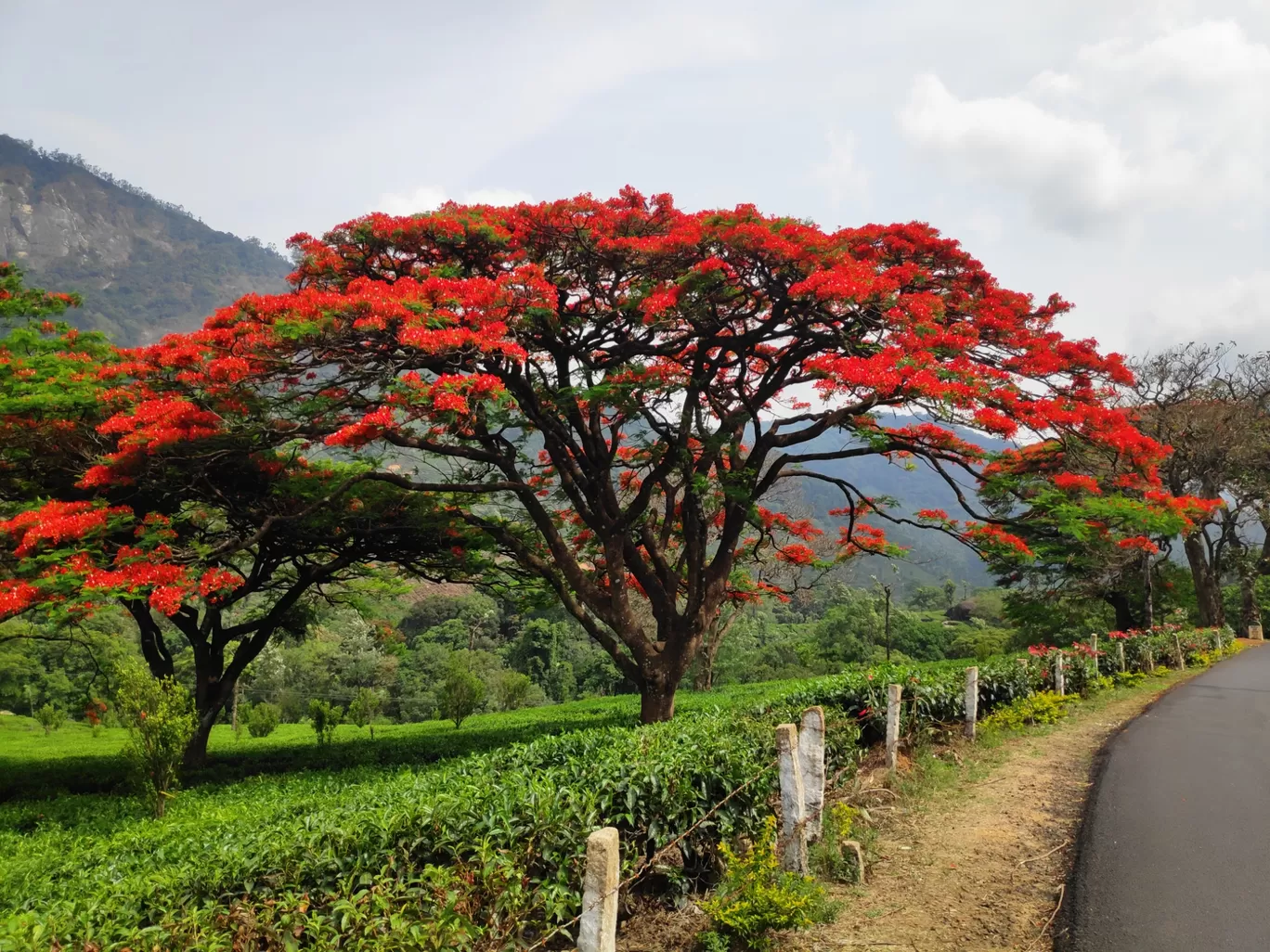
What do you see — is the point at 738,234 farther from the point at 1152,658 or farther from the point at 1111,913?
the point at 1152,658

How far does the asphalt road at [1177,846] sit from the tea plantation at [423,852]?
226cm

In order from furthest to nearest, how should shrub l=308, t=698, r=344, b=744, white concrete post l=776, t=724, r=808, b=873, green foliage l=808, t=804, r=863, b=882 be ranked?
shrub l=308, t=698, r=344, b=744
green foliage l=808, t=804, r=863, b=882
white concrete post l=776, t=724, r=808, b=873

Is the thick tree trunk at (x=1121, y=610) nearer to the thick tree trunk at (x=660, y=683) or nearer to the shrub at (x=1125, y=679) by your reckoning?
the shrub at (x=1125, y=679)

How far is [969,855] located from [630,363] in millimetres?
7668

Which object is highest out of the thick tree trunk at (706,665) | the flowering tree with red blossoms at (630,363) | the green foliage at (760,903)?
the flowering tree with red blossoms at (630,363)

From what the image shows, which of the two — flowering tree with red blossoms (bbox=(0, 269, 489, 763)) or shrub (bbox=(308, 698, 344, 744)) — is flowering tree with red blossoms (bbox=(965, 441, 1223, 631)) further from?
shrub (bbox=(308, 698, 344, 744))

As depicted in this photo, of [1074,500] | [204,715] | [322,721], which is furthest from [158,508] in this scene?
[1074,500]

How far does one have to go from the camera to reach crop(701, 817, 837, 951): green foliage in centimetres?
437

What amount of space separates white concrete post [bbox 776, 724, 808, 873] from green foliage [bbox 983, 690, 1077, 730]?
6354mm

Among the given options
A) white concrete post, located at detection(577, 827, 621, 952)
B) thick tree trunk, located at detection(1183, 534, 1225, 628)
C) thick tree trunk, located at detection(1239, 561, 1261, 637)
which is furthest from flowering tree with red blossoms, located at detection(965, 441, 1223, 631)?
thick tree trunk, located at detection(1239, 561, 1261, 637)

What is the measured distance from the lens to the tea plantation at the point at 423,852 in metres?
3.53

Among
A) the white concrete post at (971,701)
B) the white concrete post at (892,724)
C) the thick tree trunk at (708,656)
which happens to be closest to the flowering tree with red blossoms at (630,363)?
the white concrete post at (971,701)

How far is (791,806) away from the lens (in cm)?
522

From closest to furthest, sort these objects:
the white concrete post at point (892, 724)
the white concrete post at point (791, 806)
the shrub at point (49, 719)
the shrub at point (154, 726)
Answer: the white concrete post at point (791, 806), the white concrete post at point (892, 724), the shrub at point (154, 726), the shrub at point (49, 719)
